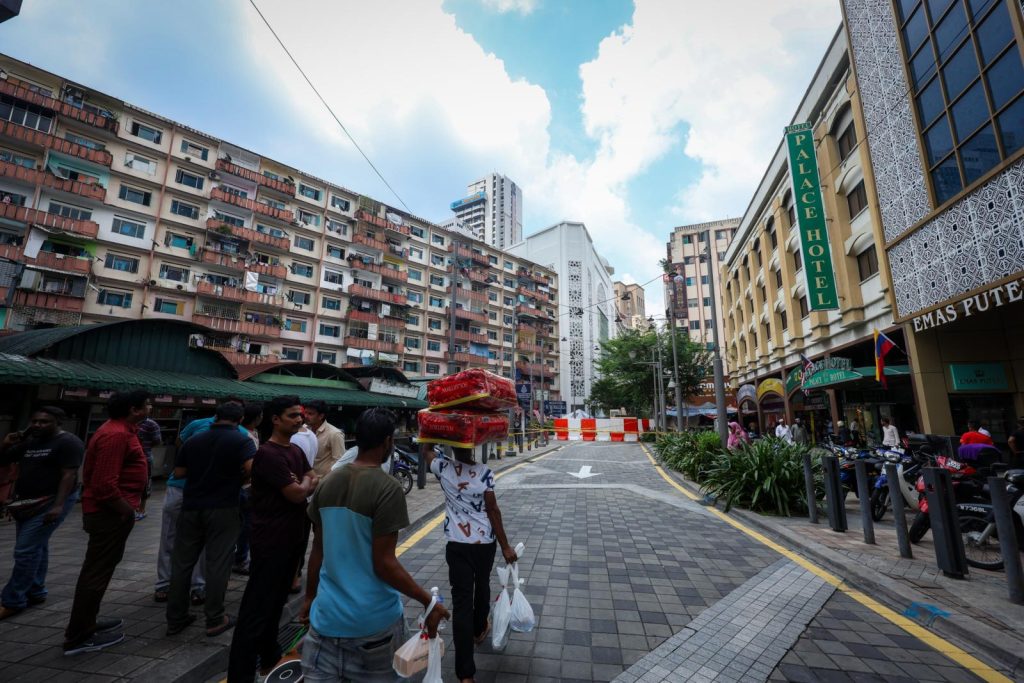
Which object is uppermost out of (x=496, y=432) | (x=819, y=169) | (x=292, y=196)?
(x=292, y=196)

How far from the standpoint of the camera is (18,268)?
796 inches

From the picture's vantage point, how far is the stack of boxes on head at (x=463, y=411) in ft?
10.1

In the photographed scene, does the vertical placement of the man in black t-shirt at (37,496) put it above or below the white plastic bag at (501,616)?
above

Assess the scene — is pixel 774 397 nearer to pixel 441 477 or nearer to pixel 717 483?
pixel 717 483

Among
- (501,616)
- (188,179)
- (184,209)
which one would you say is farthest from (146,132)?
(501,616)

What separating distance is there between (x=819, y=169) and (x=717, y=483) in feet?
47.0

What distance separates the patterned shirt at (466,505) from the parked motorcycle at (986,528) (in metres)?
5.27

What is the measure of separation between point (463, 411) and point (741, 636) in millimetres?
2855

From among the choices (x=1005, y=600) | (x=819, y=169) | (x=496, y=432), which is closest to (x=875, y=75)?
(x=819, y=169)

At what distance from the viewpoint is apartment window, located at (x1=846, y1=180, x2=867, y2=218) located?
47.6 ft

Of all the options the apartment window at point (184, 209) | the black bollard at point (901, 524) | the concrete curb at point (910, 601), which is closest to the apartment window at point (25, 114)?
the apartment window at point (184, 209)

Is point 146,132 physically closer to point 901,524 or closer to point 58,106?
point 58,106

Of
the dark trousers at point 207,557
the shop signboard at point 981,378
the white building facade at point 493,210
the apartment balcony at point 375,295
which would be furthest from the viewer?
the white building facade at point 493,210

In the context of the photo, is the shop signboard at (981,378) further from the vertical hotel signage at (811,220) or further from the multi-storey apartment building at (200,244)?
the multi-storey apartment building at (200,244)
